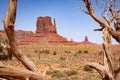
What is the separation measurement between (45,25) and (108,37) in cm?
11518

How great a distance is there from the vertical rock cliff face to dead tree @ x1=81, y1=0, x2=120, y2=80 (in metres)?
112

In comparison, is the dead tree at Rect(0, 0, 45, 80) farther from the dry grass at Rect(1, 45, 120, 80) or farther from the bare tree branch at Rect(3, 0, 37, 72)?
the dry grass at Rect(1, 45, 120, 80)

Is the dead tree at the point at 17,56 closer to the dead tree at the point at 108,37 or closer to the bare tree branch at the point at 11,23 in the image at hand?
the bare tree branch at the point at 11,23

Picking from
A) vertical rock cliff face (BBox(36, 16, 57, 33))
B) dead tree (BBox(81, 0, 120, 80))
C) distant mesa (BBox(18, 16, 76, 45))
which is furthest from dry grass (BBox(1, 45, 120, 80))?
vertical rock cliff face (BBox(36, 16, 57, 33))

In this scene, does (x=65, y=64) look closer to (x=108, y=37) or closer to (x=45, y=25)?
(x=108, y=37)

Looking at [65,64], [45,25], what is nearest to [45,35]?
[45,25]

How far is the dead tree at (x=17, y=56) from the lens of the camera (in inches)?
119

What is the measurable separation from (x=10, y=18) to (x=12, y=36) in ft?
0.90

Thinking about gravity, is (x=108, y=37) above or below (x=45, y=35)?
below

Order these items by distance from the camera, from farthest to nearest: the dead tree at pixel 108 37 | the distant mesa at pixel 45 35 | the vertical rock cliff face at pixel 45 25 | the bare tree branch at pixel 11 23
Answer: the vertical rock cliff face at pixel 45 25 → the distant mesa at pixel 45 35 → the dead tree at pixel 108 37 → the bare tree branch at pixel 11 23

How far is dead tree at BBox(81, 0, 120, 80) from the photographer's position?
5404 millimetres

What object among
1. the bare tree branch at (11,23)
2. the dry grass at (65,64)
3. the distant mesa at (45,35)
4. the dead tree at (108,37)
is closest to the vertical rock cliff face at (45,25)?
the distant mesa at (45,35)

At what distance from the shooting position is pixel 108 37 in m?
5.73

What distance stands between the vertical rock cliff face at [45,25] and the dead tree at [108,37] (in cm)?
11156
